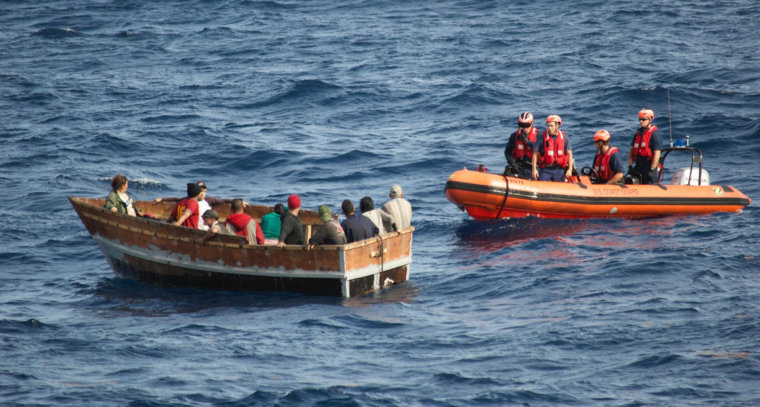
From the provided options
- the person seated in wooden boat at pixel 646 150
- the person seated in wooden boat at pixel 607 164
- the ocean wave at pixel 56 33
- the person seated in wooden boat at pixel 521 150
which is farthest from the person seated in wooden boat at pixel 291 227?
the ocean wave at pixel 56 33

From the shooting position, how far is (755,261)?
14906 mm

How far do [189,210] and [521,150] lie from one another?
697 centimetres

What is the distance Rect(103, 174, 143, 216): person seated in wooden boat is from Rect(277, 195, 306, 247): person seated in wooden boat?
2.88 metres

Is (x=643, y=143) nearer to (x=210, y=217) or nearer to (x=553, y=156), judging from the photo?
(x=553, y=156)

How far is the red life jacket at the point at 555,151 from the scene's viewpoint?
18.0m

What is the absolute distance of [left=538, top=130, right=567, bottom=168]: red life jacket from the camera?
59.1ft

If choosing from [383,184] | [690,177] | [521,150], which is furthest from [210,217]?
[690,177]

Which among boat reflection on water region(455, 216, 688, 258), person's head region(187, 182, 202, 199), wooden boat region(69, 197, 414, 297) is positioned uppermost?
person's head region(187, 182, 202, 199)

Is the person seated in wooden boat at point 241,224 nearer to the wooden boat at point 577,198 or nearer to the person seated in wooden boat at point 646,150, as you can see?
the wooden boat at point 577,198

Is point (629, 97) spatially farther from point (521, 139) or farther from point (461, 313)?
point (461, 313)

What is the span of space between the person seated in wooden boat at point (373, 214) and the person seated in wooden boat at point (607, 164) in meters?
5.41

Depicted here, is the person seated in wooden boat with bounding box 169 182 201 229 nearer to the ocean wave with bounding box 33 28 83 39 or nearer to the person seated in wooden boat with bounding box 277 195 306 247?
the person seated in wooden boat with bounding box 277 195 306 247

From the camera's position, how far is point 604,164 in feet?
60.7

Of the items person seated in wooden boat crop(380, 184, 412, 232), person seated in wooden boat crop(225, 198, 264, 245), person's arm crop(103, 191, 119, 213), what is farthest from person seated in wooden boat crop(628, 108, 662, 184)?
person's arm crop(103, 191, 119, 213)
